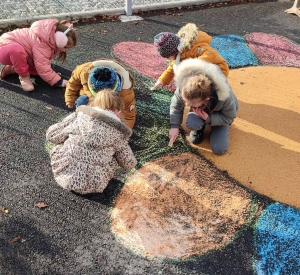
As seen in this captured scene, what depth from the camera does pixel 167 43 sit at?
373 centimetres

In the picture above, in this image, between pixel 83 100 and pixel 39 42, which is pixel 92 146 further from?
pixel 39 42

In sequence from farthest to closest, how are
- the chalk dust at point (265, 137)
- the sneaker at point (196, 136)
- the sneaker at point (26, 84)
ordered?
the sneaker at point (26, 84) < the sneaker at point (196, 136) < the chalk dust at point (265, 137)

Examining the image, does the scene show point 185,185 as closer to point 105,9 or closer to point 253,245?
point 253,245

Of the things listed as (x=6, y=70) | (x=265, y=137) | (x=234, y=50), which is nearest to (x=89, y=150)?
(x=265, y=137)

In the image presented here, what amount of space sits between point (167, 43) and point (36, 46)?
1545mm

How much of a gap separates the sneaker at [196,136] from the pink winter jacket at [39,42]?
183 centimetres

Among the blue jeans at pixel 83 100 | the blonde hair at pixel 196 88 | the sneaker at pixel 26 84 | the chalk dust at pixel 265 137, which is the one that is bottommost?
the chalk dust at pixel 265 137

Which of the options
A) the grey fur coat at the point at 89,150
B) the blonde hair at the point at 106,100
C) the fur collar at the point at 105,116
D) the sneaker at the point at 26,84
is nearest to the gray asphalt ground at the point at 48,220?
the sneaker at the point at 26,84

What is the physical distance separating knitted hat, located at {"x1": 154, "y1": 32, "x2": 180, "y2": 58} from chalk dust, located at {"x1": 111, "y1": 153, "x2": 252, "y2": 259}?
1144 mm

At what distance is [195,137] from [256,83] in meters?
1.57

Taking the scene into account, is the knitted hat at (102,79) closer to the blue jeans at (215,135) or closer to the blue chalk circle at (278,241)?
the blue jeans at (215,135)

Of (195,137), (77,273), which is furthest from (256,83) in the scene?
(77,273)

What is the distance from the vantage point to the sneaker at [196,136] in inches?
145

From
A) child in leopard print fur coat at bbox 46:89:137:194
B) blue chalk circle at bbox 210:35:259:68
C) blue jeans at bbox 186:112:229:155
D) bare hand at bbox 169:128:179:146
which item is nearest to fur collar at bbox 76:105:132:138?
child in leopard print fur coat at bbox 46:89:137:194
